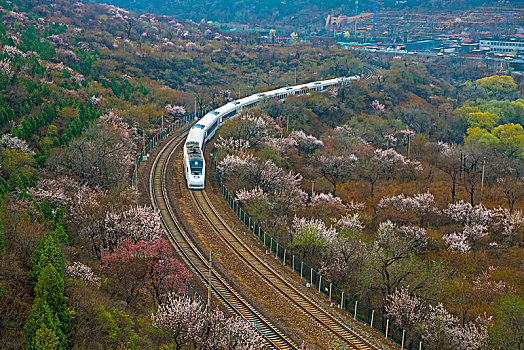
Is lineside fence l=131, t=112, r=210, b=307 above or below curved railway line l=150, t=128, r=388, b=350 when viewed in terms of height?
above

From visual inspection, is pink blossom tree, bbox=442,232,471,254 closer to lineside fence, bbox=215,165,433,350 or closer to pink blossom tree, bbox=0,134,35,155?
lineside fence, bbox=215,165,433,350

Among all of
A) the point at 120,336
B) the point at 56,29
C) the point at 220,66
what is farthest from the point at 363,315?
the point at 220,66

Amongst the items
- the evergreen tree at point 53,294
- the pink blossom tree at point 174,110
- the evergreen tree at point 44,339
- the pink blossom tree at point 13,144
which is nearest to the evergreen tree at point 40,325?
the evergreen tree at point 44,339

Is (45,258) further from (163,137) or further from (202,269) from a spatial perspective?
(163,137)

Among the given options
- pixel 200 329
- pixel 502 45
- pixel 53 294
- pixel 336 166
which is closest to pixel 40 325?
pixel 53 294

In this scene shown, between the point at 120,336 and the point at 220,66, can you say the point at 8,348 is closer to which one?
the point at 120,336

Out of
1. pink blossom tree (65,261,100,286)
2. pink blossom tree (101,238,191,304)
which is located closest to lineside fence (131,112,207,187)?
pink blossom tree (101,238,191,304)

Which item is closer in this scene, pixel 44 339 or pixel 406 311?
pixel 44 339
